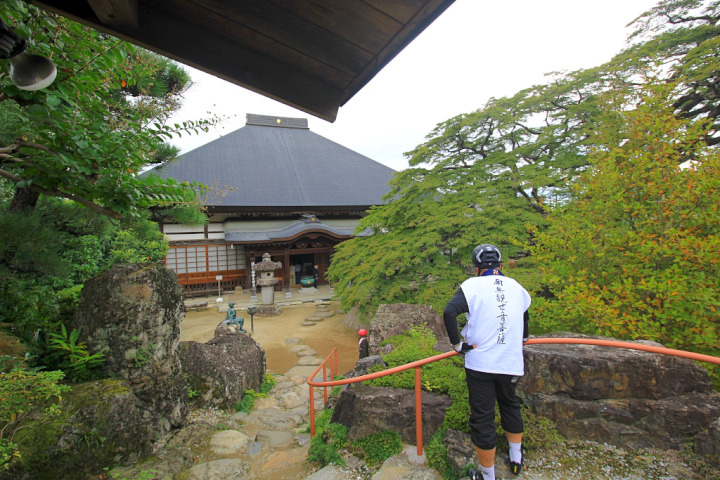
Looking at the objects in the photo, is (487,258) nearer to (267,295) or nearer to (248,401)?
(248,401)

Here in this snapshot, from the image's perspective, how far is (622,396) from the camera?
264 centimetres

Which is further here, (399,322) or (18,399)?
(399,322)

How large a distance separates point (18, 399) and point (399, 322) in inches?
187

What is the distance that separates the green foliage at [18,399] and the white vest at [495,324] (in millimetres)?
3447

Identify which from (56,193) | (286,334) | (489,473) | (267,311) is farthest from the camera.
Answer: (267,311)

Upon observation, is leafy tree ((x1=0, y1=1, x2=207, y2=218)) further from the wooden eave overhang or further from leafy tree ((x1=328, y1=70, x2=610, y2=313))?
leafy tree ((x1=328, y1=70, x2=610, y2=313))

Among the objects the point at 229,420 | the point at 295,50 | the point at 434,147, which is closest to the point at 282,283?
the point at 434,147

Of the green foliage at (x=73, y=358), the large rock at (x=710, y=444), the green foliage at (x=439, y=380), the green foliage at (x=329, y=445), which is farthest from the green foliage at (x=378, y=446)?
the green foliage at (x=73, y=358)

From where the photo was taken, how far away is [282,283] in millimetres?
16234

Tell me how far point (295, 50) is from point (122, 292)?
3716 millimetres

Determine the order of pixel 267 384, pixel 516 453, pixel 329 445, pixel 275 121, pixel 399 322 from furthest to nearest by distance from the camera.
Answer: pixel 275 121 < pixel 267 384 < pixel 399 322 < pixel 329 445 < pixel 516 453

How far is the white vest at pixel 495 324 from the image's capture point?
2182mm

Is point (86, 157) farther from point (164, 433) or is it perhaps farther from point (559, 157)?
point (559, 157)

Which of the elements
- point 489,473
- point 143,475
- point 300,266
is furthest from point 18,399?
point 300,266
